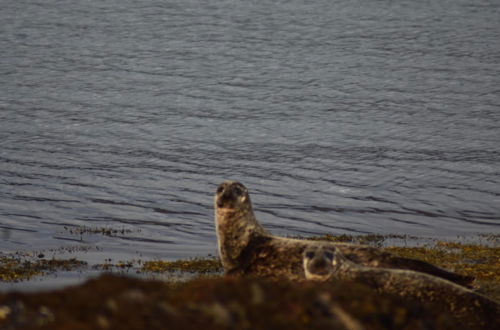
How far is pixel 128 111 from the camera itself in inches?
2975

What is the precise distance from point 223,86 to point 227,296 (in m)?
80.9

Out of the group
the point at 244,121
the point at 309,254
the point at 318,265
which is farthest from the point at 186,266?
the point at 244,121

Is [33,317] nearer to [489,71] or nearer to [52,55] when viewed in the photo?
[489,71]

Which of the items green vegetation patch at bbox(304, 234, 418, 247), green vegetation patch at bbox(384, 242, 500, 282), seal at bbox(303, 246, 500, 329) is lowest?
green vegetation patch at bbox(304, 234, 418, 247)

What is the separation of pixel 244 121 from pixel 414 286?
58.8 m

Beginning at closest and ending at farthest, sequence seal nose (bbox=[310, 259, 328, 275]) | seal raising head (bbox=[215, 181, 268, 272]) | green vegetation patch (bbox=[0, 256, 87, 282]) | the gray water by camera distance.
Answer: seal nose (bbox=[310, 259, 328, 275]) < seal raising head (bbox=[215, 181, 268, 272]) < green vegetation patch (bbox=[0, 256, 87, 282]) < the gray water

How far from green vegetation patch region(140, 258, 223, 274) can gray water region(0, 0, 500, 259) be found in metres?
2.36

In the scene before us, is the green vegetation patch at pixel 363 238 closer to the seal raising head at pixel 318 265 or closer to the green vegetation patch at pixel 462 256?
the green vegetation patch at pixel 462 256

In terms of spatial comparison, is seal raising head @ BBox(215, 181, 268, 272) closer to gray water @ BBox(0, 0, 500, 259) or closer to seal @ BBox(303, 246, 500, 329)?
seal @ BBox(303, 246, 500, 329)

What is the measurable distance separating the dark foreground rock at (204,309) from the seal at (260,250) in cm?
601

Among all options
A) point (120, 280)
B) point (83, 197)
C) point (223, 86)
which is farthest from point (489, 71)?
point (120, 280)

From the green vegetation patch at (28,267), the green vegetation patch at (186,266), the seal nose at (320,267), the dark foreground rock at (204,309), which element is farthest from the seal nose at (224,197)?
the green vegetation patch at (28,267)

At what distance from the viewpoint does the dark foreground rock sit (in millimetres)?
7512

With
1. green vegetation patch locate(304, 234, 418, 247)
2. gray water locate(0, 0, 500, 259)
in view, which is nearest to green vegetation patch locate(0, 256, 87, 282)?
gray water locate(0, 0, 500, 259)
